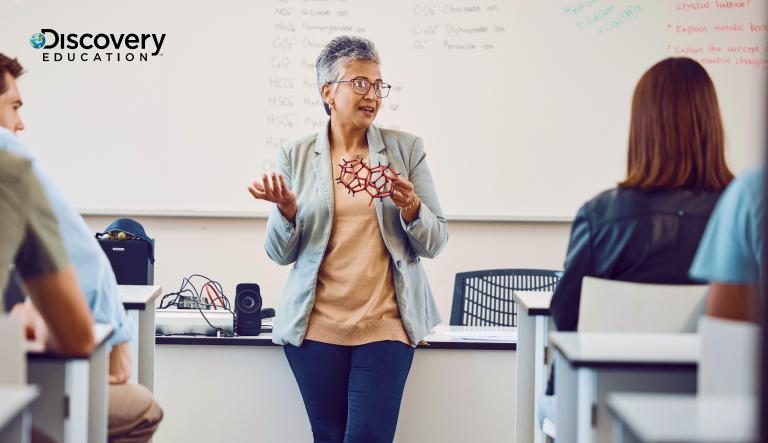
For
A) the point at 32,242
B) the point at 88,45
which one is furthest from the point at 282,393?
the point at 88,45

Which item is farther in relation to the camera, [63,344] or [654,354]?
[63,344]

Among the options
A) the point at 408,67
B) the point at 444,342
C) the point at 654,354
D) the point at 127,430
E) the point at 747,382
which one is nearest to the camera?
the point at 747,382

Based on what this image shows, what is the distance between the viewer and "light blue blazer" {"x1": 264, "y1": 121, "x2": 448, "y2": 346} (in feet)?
7.69

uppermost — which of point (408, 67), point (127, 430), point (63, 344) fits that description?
point (408, 67)

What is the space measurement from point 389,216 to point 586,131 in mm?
1841

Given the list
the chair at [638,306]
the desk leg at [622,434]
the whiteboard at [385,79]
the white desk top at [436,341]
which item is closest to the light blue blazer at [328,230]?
the white desk top at [436,341]

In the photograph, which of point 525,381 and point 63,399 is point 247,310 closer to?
point 525,381

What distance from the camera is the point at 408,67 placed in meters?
3.93

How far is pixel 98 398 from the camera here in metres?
1.87

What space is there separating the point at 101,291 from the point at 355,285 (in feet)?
2.12

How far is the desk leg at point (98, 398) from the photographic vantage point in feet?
6.03

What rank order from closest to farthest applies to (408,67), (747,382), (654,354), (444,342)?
(747,382) < (654,354) < (444,342) < (408,67)

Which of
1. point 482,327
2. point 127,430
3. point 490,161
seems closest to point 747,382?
point 127,430

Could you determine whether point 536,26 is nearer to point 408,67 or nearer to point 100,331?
point 408,67
